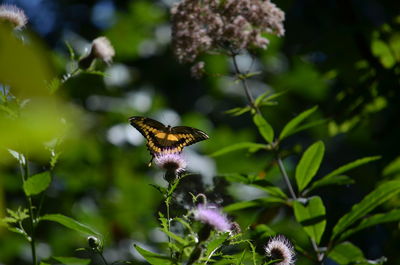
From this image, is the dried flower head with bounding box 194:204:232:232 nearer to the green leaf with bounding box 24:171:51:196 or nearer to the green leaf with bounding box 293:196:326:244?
the green leaf with bounding box 24:171:51:196

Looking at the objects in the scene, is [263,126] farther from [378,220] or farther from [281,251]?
[281,251]

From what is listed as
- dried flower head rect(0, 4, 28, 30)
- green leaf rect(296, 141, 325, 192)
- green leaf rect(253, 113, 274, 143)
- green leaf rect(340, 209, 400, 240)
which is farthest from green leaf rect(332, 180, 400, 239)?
dried flower head rect(0, 4, 28, 30)

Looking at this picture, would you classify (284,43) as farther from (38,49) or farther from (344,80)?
(38,49)

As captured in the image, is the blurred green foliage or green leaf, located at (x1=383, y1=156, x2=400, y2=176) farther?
green leaf, located at (x1=383, y1=156, x2=400, y2=176)

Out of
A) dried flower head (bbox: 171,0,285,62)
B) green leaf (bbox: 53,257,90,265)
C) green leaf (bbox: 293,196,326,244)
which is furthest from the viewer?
dried flower head (bbox: 171,0,285,62)

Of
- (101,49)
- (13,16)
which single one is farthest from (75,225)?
(101,49)
